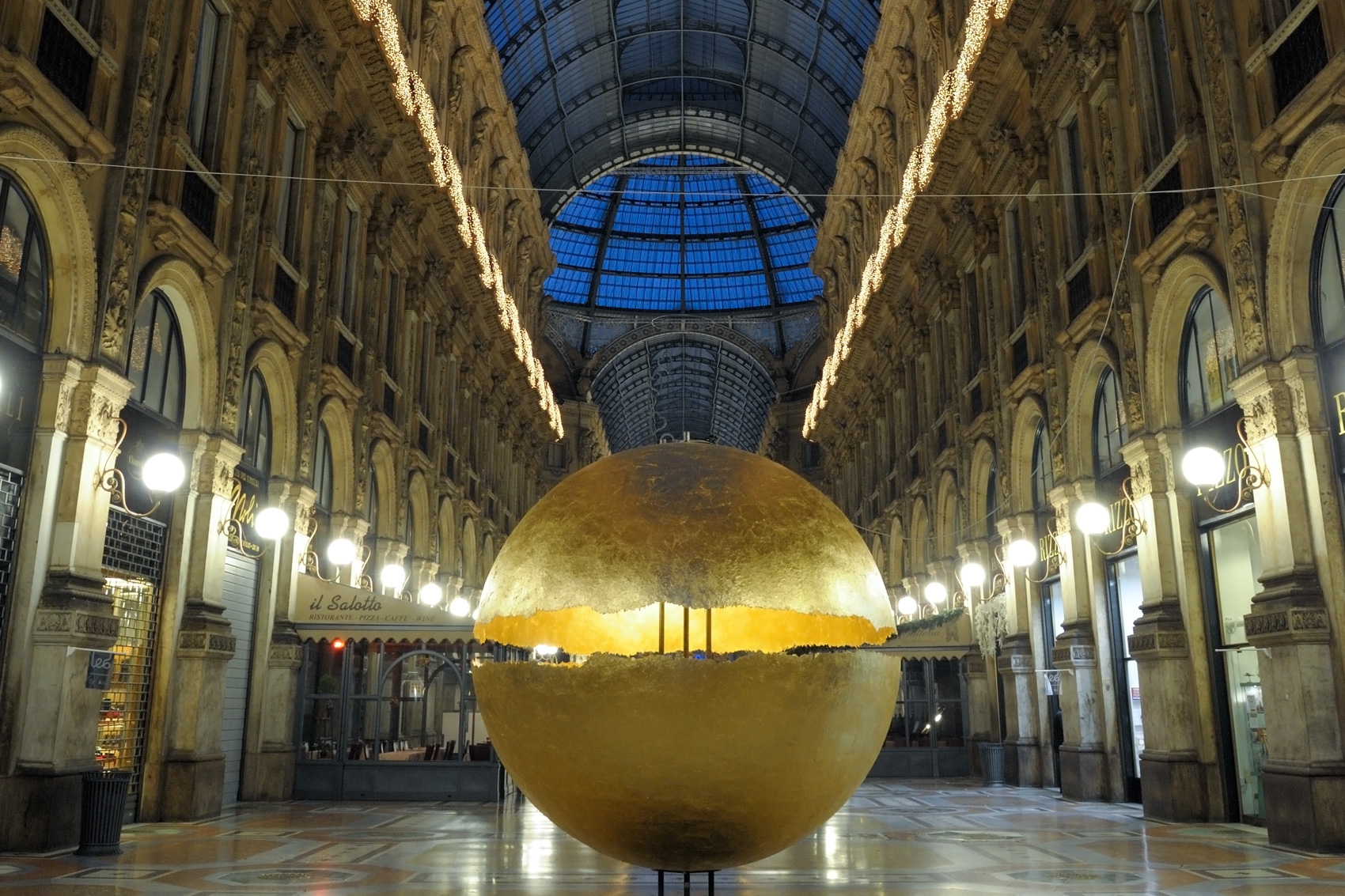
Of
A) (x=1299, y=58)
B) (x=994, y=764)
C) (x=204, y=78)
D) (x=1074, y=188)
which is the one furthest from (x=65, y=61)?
(x=994, y=764)

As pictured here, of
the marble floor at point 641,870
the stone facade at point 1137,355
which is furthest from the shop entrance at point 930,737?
the marble floor at point 641,870

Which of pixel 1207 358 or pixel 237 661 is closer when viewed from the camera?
pixel 1207 358

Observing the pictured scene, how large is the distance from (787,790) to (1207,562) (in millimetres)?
12154

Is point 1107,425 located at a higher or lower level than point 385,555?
higher

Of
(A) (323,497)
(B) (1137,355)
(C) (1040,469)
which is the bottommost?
(A) (323,497)

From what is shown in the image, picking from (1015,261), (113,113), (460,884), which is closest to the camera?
(460,884)

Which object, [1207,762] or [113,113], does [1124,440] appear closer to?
[1207,762]

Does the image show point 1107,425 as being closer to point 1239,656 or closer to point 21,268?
point 1239,656

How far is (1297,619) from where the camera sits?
38.2 feet

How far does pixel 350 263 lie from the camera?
23.3m

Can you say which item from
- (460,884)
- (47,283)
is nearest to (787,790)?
(460,884)

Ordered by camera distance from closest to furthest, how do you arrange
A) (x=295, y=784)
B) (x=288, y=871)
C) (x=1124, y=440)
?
(x=288, y=871), (x=1124, y=440), (x=295, y=784)

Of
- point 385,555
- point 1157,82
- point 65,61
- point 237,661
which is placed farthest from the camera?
point 385,555

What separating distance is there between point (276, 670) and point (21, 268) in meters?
8.95
